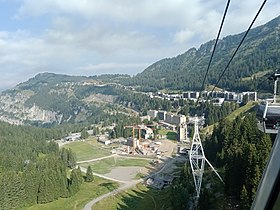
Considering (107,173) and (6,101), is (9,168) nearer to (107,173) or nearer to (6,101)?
(107,173)

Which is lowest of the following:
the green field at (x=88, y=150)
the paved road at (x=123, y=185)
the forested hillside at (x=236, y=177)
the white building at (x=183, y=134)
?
the green field at (x=88, y=150)

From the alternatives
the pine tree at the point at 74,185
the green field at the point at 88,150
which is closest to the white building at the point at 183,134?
the green field at the point at 88,150

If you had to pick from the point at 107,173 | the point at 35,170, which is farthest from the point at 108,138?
the point at 35,170

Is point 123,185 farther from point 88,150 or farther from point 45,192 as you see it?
point 88,150

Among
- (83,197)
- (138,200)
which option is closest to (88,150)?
(83,197)

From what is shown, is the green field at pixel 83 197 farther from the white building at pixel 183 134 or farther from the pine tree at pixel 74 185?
the white building at pixel 183 134

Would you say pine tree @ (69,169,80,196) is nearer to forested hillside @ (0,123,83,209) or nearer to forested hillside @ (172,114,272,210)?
forested hillside @ (0,123,83,209)

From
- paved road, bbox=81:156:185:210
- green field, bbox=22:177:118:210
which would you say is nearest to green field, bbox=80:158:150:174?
paved road, bbox=81:156:185:210
